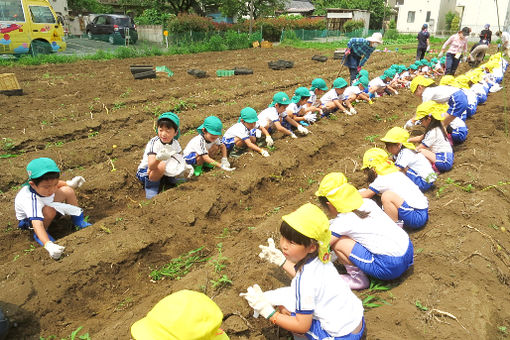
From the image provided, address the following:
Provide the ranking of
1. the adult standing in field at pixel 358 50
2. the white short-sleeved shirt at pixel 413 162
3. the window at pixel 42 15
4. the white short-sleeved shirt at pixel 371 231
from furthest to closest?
the window at pixel 42 15 < the adult standing in field at pixel 358 50 < the white short-sleeved shirt at pixel 413 162 < the white short-sleeved shirt at pixel 371 231

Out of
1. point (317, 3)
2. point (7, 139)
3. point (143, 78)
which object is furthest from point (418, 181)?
point (317, 3)

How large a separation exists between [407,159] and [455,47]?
909 cm

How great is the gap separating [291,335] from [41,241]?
2.56 meters

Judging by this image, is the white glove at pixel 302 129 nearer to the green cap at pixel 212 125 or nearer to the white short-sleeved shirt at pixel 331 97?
the white short-sleeved shirt at pixel 331 97

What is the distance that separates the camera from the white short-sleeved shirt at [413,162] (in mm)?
4422

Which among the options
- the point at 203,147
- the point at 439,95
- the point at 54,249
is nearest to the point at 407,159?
the point at 439,95

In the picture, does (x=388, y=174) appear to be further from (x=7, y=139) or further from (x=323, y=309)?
(x=7, y=139)

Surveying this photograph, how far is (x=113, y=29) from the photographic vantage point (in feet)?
74.9

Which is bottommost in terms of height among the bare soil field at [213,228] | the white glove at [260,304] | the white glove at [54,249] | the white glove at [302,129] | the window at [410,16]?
the bare soil field at [213,228]

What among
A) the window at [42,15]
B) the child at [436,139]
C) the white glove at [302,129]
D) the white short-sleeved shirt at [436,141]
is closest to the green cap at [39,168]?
the white glove at [302,129]

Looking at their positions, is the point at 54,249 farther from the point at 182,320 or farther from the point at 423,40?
the point at 423,40

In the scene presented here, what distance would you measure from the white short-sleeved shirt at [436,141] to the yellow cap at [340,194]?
3.16 metres

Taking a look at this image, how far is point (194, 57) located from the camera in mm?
17125

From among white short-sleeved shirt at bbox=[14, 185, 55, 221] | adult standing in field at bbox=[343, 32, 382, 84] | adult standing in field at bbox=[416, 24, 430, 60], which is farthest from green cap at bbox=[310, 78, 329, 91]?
adult standing in field at bbox=[416, 24, 430, 60]
